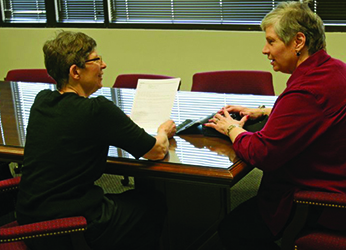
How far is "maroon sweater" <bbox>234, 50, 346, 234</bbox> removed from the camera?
1770mm

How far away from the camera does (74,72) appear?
1.99 m

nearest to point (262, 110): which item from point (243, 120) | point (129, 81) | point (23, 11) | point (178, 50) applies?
point (243, 120)

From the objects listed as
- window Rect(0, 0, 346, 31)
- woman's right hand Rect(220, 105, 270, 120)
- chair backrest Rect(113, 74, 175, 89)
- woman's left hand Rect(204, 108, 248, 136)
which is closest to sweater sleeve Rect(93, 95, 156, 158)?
woman's left hand Rect(204, 108, 248, 136)

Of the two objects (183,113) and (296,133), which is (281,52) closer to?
(296,133)

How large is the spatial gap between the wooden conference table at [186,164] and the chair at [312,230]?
0.26m

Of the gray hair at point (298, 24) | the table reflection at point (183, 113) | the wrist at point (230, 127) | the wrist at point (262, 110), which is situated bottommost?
the table reflection at point (183, 113)

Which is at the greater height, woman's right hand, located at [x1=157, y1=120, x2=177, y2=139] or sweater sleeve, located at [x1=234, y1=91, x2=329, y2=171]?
sweater sleeve, located at [x1=234, y1=91, x2=329, y2=171]

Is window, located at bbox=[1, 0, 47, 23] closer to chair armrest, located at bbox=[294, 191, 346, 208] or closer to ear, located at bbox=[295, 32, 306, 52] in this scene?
ear, located at bbox=[295, 32, 306, 52]

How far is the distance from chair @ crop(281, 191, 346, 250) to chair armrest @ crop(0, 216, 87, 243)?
2.49ft

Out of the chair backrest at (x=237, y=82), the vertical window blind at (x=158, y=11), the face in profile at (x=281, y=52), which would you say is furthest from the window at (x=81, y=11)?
the face in profile at (x=281, y=52)

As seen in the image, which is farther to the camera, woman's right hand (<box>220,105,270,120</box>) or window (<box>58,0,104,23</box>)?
window (<box>58,0,104,23</box>)

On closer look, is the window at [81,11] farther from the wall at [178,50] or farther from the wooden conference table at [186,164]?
the wooden conference table at [186,164]

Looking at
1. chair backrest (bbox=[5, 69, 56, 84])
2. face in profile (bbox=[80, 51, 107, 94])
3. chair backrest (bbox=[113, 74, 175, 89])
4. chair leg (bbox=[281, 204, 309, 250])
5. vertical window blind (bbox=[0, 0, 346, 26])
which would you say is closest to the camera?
chair leg (bbox=[281, 204, 309, 250])

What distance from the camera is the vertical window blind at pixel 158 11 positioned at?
441 cm
